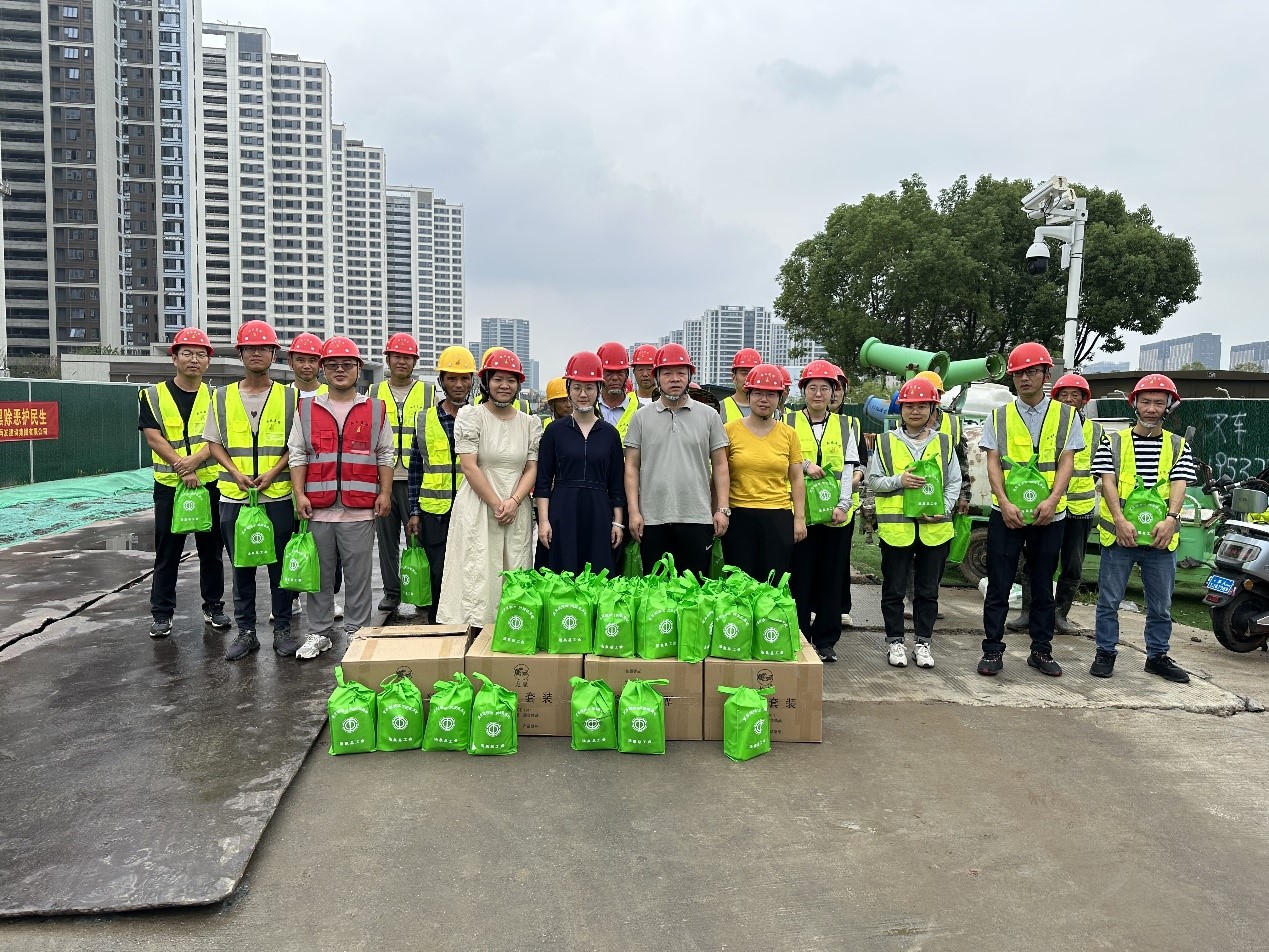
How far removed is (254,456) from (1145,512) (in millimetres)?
5550

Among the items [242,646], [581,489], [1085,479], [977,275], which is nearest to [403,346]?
[581,489]

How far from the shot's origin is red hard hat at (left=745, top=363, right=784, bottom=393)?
4.91m

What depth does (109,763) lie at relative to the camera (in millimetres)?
3795

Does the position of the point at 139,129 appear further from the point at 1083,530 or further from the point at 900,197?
the point at 1083,530

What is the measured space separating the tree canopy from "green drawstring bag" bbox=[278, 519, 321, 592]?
22.5 metres

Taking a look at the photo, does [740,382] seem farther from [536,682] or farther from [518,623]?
[536,682]

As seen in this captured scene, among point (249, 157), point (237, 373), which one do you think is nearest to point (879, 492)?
point (237, 373)

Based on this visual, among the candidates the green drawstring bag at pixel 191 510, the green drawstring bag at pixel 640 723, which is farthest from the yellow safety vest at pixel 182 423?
the green drawstring bag at pixel 640 723

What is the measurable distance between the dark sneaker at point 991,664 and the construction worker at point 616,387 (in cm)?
272

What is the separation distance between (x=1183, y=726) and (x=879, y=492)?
2.06 meters

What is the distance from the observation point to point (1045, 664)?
5.45 m

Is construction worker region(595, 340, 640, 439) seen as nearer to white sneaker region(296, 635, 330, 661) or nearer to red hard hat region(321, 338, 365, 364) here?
red hard hat region(321, 338, 365, 364)

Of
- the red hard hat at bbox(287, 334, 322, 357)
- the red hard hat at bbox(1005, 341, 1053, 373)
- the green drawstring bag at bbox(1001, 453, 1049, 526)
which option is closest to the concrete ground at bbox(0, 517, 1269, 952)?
the green drawstring bag at bbox(1001, 453, 1049, 526)

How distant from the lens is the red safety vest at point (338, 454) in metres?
5.20
